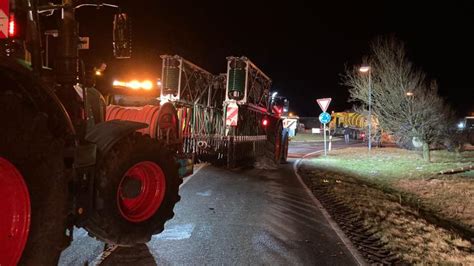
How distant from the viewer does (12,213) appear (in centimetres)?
316

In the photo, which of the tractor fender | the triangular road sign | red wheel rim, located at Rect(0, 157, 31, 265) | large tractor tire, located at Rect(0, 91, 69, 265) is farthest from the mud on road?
the triangular road sign

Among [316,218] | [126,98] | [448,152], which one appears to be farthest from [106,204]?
[448,152]

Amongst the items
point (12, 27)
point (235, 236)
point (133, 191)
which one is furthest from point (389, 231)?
point (12, 27)

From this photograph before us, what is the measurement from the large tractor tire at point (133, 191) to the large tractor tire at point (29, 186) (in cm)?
91

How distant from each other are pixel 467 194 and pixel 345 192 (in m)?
3.34

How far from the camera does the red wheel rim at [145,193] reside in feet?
17.3

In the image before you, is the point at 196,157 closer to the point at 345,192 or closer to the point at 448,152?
the point at 345,192

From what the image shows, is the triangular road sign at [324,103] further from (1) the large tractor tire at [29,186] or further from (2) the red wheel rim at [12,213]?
(2) the red wheel rim at [12,213]

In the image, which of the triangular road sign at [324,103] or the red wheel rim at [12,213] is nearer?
the red wheel rim at [12,213]

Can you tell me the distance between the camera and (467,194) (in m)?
11.8

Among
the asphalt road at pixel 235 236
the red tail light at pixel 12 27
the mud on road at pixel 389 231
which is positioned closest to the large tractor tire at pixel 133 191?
the asphalt road at pixel 235 236

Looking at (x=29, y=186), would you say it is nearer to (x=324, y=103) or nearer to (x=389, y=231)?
(x=389, y=231)

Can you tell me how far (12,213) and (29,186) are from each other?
0.72 ft

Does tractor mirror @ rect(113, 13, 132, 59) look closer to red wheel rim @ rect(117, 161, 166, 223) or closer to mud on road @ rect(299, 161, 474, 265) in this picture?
red wheel rim @ rect(117, 161, 166, 223)
